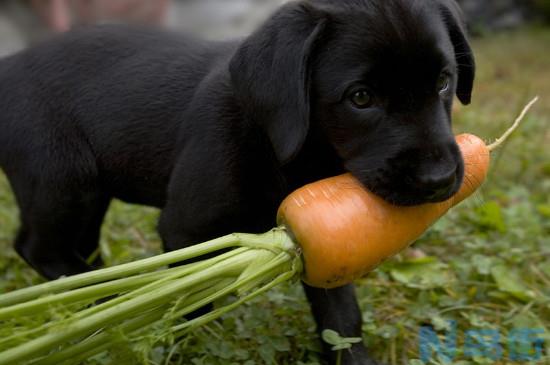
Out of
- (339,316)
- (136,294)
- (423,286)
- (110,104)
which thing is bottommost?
(423,286)

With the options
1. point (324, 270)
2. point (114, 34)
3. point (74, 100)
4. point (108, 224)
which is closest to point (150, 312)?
point (324, 270)

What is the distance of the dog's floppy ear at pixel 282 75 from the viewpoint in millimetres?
2199

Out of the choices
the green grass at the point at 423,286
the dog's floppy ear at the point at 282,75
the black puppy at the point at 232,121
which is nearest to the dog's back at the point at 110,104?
the black puppy at the point at 232,121

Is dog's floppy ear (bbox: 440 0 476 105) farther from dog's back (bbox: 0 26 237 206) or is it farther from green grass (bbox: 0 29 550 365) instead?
dog's back (bbox: 0 26 237 206)

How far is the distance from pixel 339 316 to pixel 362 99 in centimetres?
84

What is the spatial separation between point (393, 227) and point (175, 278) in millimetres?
688

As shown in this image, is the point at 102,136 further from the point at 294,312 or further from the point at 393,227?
the point at 393,227

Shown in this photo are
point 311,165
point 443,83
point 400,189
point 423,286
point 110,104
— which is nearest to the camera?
point 400,189

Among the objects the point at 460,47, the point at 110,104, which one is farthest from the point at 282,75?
the point at 110,104

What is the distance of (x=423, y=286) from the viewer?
3.05 meters

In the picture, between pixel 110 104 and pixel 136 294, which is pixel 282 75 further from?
pixel 110 104

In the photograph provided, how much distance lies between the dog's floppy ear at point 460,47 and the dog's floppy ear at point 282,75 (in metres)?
0.48

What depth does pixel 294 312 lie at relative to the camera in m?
2.89

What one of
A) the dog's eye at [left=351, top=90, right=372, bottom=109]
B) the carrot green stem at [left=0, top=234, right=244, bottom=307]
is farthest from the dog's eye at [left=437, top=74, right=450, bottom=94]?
the carrot green stem at [left=0, top=234, right=244, bottom=307]
